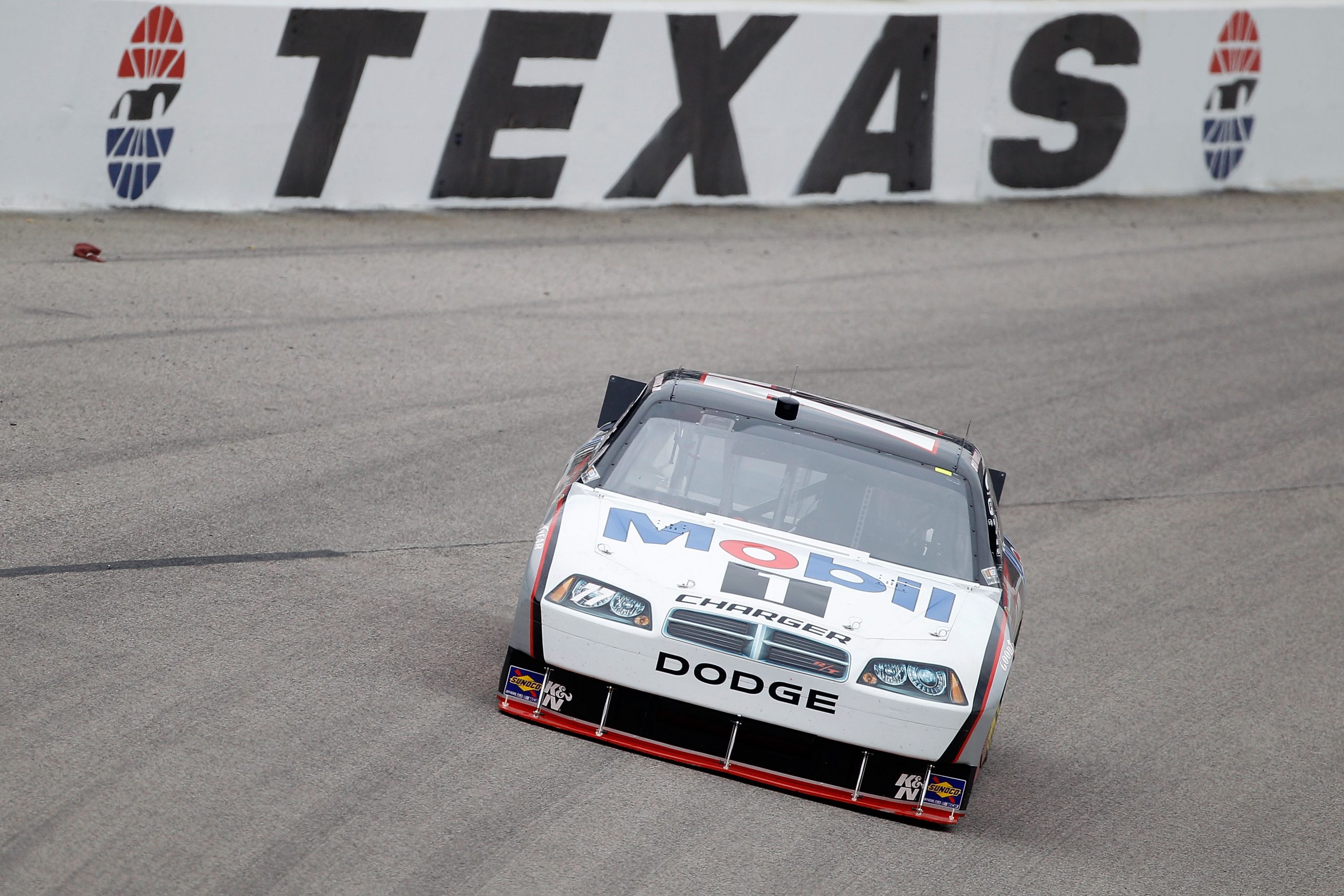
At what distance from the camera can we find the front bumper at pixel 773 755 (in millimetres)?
5480

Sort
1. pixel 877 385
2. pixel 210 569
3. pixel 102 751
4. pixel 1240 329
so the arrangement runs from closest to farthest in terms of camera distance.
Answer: pixel 102 751
pixel 210 569
pixel 877 385
pixel 1240 329

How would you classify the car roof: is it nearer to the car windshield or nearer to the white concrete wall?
the car windshield

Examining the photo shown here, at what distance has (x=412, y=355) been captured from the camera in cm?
1039

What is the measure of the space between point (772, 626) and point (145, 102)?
8488 millimetres

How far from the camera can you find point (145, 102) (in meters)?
12.0

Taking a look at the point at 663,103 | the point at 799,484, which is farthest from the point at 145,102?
the point at 799,484

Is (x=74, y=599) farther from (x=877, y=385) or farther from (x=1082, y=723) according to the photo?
(x=877, y=385)

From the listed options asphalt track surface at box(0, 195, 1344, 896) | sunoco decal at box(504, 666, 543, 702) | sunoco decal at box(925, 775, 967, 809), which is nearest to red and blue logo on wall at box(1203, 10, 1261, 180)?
asphalt track surface at box(0, 195, 1344, 896)

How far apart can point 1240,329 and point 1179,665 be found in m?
7.13

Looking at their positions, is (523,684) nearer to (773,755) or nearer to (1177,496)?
(773,755)

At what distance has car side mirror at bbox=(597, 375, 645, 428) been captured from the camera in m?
7.20

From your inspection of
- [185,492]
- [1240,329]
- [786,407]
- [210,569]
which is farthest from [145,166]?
[1240,329]

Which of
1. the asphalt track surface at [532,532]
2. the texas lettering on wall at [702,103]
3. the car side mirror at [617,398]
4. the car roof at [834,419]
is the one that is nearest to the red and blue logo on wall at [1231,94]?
the texas lettering on wall at [702,103]

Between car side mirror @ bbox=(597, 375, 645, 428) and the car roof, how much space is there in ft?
0.75
